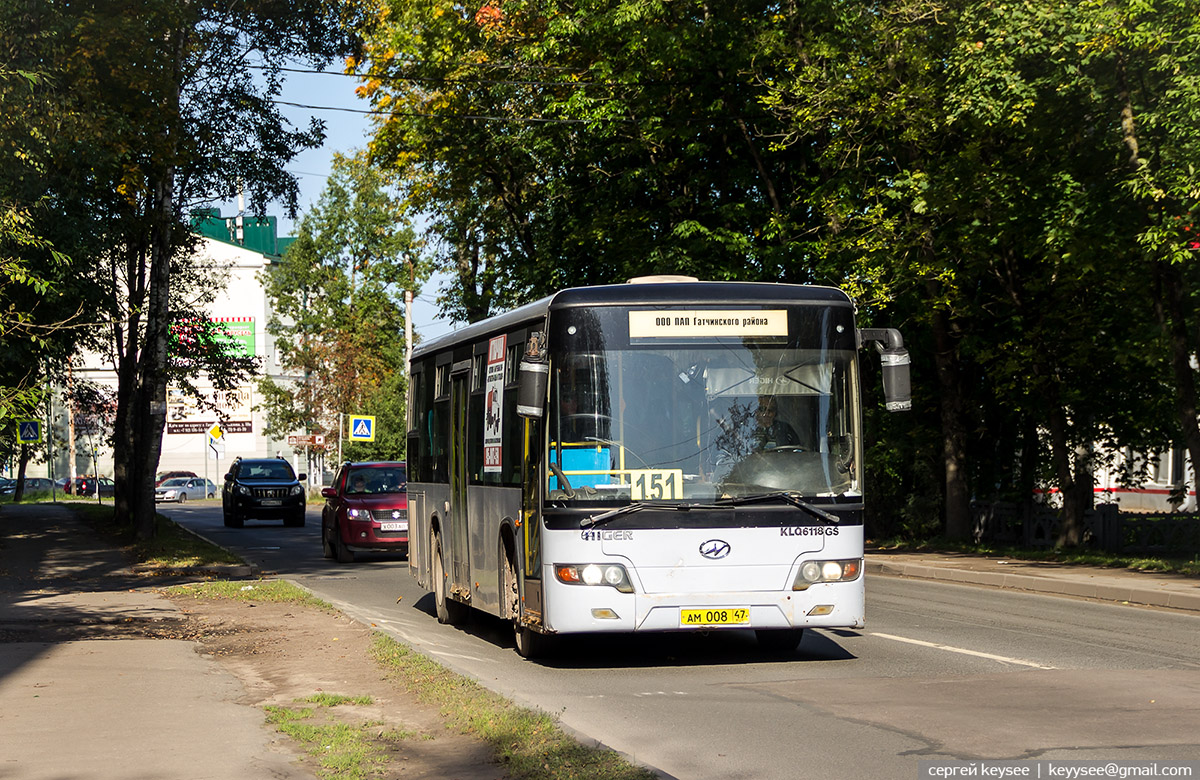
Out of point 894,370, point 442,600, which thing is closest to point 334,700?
point 894,370

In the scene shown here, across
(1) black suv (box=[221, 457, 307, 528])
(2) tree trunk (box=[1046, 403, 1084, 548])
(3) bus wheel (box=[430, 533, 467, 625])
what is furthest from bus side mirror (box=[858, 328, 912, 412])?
(1) black suv (box=[221, 457, 307, 528])

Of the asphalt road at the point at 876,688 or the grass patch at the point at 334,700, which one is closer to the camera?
the asphalt road at the point at 876,688

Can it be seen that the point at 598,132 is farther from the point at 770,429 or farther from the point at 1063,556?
the point at 770,429

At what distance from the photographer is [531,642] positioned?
38.2 ft

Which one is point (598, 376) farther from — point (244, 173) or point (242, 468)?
point (242, 468)

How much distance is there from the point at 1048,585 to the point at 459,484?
8.63 metres

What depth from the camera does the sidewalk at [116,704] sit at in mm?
7027

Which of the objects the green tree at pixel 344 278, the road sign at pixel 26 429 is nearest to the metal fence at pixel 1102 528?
the road sign at pixel 26 429

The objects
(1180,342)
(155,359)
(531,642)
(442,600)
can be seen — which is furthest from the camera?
(155,359)

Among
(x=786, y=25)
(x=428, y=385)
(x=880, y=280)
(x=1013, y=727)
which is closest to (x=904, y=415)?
(x=880, y=280)

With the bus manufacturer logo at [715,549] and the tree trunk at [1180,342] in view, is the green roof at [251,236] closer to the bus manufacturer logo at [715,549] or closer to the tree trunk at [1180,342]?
the tree trunk at [1180,342]

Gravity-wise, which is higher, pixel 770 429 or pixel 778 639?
pixel 770 429

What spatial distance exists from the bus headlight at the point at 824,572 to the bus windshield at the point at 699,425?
524 millimetres

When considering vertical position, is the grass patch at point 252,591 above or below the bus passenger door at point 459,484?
below
